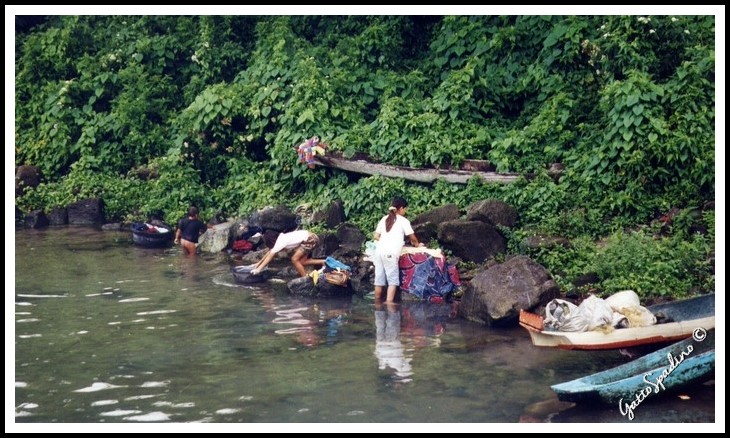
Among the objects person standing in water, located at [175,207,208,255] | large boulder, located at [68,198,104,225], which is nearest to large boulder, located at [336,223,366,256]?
person standing in water, located at [175,207,208,255]

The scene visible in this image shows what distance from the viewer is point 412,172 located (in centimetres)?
1783

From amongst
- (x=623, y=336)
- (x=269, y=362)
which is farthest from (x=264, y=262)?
(x=623, y=336)

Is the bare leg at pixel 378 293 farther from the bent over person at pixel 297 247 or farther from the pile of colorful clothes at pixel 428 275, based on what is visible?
the bent over person at pixel 297 247

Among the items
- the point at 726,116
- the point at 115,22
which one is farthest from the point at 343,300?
the point at 115,22

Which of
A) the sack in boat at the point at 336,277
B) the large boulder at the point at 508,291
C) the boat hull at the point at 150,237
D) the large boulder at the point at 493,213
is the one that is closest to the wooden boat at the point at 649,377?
the large boulder at the point at 508,291

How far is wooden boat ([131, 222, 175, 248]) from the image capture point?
19234 millimetres

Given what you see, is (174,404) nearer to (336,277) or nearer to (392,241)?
(392,241)

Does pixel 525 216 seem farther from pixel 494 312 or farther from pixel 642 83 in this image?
pixel 494 312

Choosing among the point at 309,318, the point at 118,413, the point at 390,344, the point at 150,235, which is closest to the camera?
the point at 118,413

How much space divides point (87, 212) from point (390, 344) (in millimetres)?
12625

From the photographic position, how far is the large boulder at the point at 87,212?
22219 millimetres

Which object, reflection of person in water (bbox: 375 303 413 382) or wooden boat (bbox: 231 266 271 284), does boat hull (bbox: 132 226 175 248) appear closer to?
wooden boat (bbox: 231 266 271 284)

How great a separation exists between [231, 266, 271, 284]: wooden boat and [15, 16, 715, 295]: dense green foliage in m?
2.76

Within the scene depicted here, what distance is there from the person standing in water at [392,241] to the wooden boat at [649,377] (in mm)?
4824
